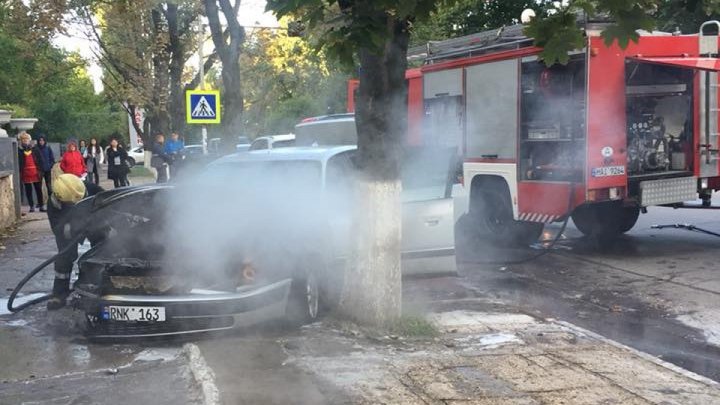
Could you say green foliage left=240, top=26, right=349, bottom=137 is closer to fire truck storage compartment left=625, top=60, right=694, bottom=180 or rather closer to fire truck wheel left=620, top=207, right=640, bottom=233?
fire truck wheel left=620, top=207, right=640, bottom=233

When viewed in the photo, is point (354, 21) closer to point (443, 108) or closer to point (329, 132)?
point (443, 108)

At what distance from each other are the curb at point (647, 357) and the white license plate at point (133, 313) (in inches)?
126

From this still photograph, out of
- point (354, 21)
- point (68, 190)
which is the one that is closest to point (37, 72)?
point (68, 190)

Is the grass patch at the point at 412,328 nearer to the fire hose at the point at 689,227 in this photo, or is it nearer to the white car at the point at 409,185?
the white car at the point at 409,185

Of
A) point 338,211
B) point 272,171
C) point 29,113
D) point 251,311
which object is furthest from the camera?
point 29,113

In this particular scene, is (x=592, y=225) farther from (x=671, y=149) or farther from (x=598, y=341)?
(x=598, y=341)

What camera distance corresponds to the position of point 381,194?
596 centimetres

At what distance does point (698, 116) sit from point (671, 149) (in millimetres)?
533

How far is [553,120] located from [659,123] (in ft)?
5.12

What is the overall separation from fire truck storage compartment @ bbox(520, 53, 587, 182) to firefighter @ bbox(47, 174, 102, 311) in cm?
548

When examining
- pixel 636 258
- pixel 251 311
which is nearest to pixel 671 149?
pixel 636 258

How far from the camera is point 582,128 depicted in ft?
29.9

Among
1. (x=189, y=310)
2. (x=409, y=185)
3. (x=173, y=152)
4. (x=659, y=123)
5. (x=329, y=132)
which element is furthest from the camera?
(x=173, y=152)

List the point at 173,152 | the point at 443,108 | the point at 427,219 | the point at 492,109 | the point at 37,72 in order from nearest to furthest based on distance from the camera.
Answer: the point at 427,219 < the point at 492,109 < the point at 443,108 < the point at 173,152 < the point at 37,72
